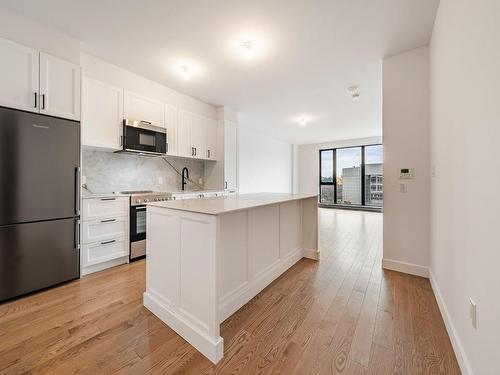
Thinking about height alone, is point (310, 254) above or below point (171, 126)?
below

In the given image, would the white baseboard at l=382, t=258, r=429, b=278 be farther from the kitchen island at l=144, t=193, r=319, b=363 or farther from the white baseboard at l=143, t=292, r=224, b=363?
the white baseboard at l=143, t=292, r=224, b=363

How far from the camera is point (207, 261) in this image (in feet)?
4.35

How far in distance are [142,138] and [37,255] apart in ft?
5.83

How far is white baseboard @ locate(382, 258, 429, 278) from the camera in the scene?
2371 millimetres

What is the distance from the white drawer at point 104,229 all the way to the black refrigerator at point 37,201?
0.14 metres

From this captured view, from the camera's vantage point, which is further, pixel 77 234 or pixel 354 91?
pixel 354 91

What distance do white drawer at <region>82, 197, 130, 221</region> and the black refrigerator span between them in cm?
13

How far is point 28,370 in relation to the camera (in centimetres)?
122

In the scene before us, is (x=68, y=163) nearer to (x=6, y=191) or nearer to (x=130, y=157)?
(x=6, y=191)

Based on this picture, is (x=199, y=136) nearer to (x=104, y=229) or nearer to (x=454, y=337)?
A: (x=104, y=229)

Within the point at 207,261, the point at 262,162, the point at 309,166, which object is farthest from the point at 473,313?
the point at 309,166

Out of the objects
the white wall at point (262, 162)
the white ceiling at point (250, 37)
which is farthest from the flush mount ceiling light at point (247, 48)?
the white wall at point (262, 162)

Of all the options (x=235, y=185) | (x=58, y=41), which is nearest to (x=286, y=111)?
(x=235, y=185)

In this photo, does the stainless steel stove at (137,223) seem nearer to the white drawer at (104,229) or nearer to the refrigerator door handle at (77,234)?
the white drawer at (104,229)
